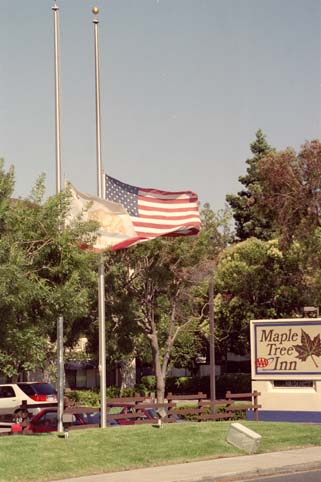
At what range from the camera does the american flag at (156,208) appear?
28.3m

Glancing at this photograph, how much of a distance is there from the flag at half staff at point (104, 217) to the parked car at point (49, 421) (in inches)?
205

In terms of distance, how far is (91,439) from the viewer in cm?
2408

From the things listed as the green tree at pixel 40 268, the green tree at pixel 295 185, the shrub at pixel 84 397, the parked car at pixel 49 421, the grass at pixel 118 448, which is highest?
the green tree at pixel 295 185

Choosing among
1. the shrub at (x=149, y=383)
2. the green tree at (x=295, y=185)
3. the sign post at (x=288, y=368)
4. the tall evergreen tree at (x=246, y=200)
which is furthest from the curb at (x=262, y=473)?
the tall evergreen tree at (x=246, y=200)

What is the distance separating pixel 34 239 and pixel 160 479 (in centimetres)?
823

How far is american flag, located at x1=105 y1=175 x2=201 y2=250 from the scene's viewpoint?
2827cm

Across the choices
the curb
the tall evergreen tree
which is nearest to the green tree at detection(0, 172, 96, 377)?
the curb

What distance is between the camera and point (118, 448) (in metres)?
23.4

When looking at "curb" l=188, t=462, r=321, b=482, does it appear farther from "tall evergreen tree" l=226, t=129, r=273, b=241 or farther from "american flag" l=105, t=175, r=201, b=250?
"tall evergreen tree" l=226, t=129, r=273, b=241

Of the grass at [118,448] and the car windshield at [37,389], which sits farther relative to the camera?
the car windshield at [37,389]

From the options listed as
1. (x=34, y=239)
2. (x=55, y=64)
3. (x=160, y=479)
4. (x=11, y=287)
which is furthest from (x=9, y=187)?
(x=160, y=479)

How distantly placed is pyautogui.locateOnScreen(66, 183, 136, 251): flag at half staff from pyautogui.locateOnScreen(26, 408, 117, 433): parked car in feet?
17.1

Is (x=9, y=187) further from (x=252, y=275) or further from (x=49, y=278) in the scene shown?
(x=252, y=275)

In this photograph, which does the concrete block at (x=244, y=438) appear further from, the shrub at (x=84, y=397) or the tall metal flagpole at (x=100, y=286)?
the shrub at (x=84, y=397)
